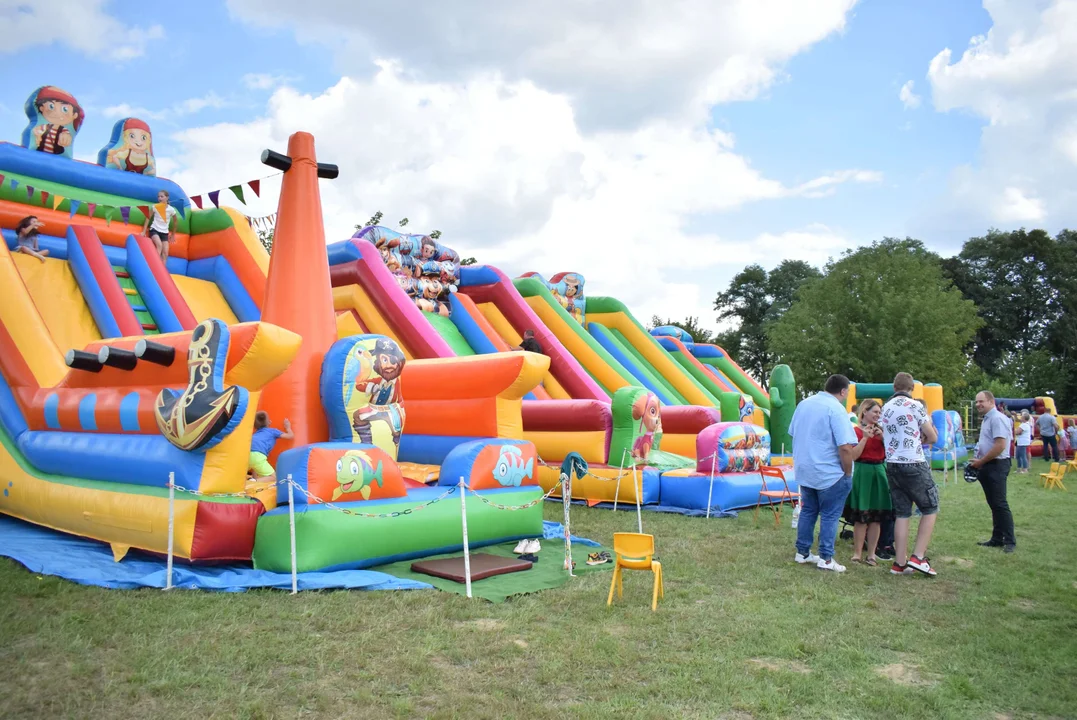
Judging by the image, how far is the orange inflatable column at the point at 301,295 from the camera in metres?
5.91

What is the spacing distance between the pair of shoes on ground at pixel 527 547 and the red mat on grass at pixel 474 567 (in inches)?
9.7

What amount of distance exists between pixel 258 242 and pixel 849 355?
863 inches

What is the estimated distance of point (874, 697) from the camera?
3119 millimetres

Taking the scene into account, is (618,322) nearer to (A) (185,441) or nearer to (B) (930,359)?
(A) (185,441)

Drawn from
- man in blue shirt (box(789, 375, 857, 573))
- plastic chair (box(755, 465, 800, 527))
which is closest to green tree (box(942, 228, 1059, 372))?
plastic chair (box(755, 465, 800, 527))

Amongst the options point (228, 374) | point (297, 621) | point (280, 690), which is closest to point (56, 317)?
point (228, 374)

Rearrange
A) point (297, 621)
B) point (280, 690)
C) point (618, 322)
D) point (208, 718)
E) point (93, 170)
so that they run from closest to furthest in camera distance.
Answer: point (208, 718), point (280, 690), point (297, 621), point (93, 170), point (618, 322)

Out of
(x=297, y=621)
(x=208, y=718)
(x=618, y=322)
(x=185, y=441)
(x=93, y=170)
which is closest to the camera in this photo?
(x=208, y=718)

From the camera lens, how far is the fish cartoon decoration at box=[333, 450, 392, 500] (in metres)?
5.08

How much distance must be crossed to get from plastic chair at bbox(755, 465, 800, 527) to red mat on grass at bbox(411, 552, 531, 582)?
314 cm

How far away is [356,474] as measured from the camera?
517cm

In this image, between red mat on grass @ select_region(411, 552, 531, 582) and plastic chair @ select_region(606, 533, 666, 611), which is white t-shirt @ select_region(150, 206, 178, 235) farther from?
plastic chair @ select_region(606, 533, 666, 611)

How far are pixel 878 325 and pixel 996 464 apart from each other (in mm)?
20827

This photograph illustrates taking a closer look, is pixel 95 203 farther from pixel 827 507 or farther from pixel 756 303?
A: pixel 756 303
